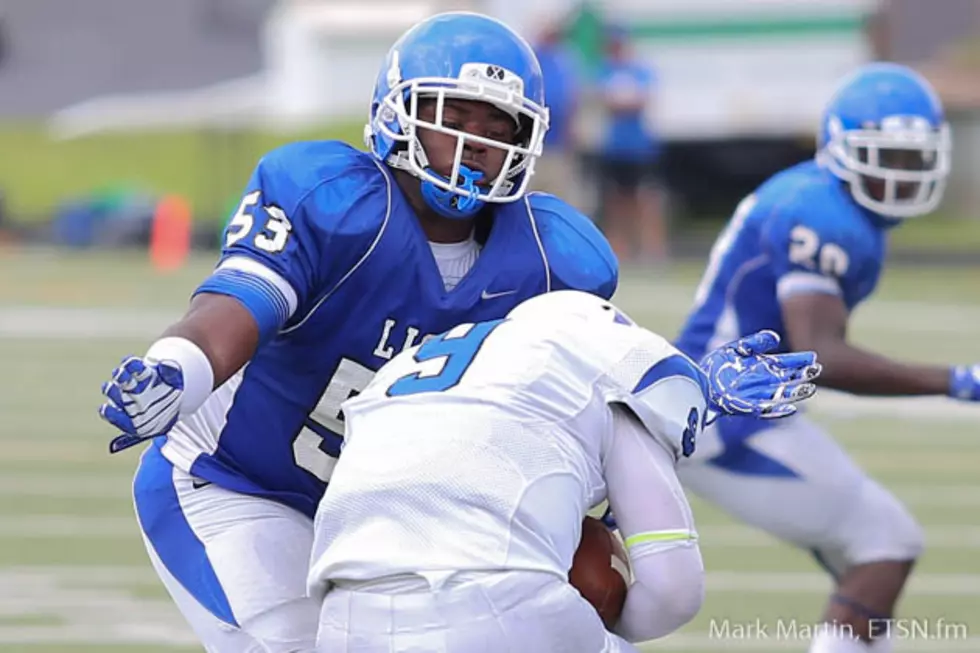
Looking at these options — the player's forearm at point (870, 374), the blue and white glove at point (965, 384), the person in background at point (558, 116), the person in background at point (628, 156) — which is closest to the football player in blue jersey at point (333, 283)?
the player's forearm at point (870, 374)

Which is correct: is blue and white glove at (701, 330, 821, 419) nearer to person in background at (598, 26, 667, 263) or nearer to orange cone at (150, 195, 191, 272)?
orange cone at (150, 195, 191, 272)

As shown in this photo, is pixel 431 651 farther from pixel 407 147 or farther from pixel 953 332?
pixel 953 332

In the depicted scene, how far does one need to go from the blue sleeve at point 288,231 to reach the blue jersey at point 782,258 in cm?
181

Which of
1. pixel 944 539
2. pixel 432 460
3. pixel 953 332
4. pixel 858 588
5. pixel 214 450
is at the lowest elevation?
pixel 953 332

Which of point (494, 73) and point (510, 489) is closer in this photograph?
point (510, 489)

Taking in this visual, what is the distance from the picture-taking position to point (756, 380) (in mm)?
3172

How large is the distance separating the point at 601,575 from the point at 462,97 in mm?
832

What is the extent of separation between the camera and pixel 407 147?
337 cm

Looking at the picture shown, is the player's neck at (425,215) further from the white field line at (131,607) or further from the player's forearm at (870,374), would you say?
the white field line at (131,607)

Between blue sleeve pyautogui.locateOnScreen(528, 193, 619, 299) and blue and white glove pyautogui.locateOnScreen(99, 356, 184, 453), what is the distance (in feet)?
2.36

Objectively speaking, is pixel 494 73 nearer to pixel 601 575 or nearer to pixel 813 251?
pixel 601 575

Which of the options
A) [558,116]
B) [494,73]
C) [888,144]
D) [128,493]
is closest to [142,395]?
[494,73]

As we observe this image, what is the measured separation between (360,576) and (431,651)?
0.14 meters

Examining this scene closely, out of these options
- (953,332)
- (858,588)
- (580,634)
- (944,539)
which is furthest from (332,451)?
(953,332)
